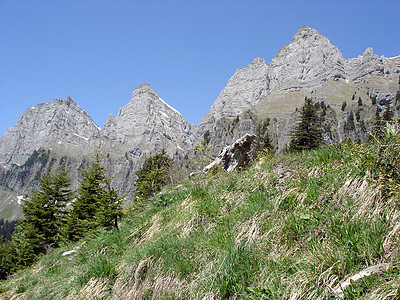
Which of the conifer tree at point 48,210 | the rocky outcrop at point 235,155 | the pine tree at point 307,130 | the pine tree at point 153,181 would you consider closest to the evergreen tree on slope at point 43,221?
the conifer tree at point 48,210

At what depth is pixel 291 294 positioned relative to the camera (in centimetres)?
314

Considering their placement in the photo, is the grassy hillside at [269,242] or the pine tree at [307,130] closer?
the grassy hillside at [269,242]

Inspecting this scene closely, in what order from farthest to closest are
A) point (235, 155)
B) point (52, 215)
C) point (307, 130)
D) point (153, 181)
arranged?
point (307, 130)
point (52, 215)
point (235, 155)
point (153, 181)

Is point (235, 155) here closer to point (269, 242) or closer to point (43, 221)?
point (269, 242)

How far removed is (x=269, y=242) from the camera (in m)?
4.39

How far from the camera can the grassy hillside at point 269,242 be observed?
10.8 ft

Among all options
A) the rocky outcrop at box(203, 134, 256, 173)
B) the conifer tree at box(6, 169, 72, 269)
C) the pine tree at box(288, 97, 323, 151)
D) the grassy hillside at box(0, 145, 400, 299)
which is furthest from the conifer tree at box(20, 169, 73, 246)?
the pine tree at box(288, 97, 323, 151)

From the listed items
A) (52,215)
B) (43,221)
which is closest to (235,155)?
(43,221)

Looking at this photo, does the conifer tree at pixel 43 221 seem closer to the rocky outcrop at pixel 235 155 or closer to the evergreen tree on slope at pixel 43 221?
the evergreen tree on slope at pixel 43 221

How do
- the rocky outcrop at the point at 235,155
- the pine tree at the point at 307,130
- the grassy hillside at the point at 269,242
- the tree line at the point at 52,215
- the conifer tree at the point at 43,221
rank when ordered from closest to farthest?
1. the grassy hillside at the point at 269,242
2. the rocky outcrop at the point at 235,155
3. the tree line at the point at 52,215
4. the conifer tree at the point at 43,221
5. the pine tree at the point at 307,130

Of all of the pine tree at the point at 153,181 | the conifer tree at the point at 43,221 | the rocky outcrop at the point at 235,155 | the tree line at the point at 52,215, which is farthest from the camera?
the conifer tree at the point at 43,221

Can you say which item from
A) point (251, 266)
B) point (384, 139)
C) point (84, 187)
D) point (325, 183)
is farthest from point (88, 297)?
point (84, 187)

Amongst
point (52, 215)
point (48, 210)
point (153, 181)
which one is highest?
point (153, 181)

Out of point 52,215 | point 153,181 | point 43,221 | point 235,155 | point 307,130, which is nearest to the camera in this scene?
point 153,181
